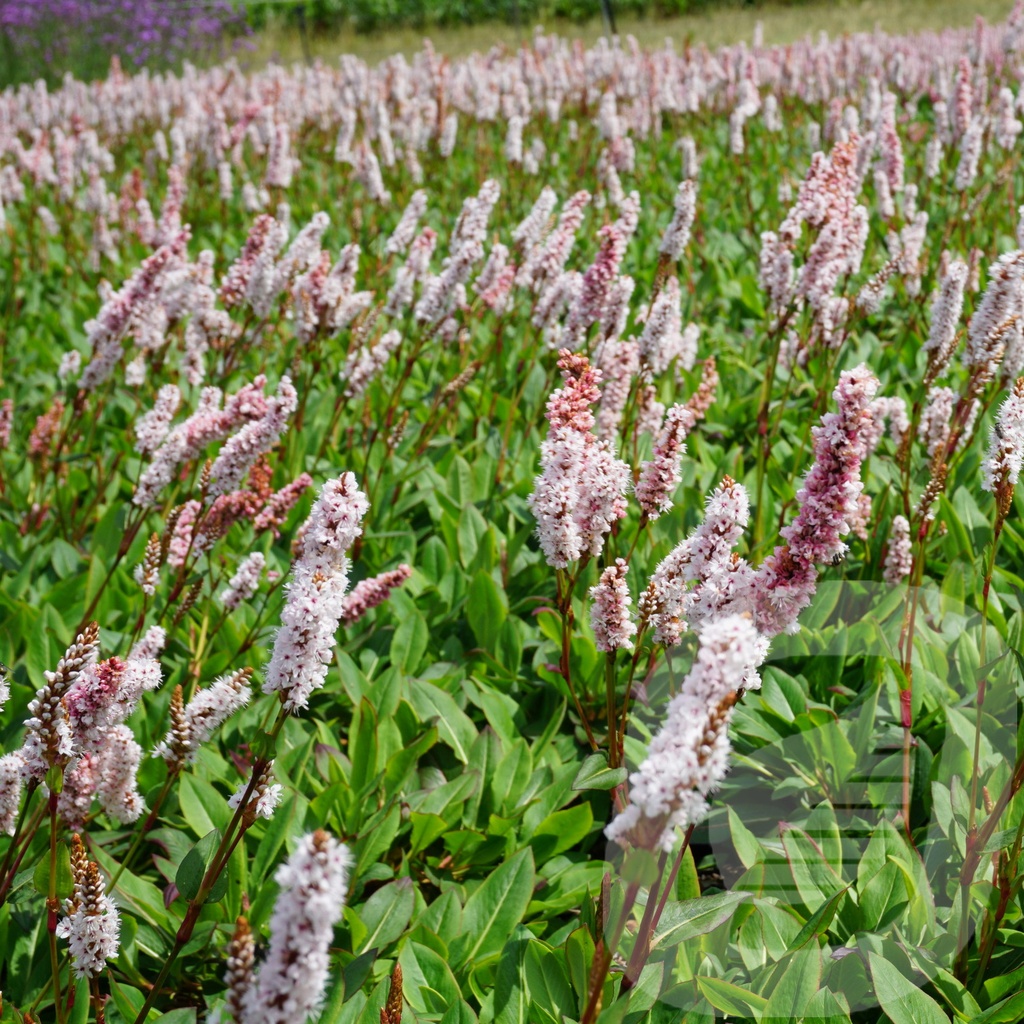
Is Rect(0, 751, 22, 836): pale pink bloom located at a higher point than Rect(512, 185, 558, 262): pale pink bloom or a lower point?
lower

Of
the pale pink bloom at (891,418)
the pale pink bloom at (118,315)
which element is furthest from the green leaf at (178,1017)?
the pale pink bloom at (891,418)

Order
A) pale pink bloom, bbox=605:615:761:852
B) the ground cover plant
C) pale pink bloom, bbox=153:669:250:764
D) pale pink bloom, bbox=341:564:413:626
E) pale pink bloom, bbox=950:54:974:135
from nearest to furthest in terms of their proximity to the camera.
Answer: pale pink bloom, bbox=605:615:761:852, the ground cover plant, pale pink bloom, bbox=153:669:250:764, pale pink bloom, bbox=341:564:413:626, pale pink bloom, bbox=950:54:974:135

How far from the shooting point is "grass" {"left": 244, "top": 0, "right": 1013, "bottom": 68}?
21219 millimetres

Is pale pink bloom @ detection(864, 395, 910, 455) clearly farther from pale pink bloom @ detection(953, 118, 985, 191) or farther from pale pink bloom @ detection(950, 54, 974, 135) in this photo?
pale pink bloom @ detection(950, 54, 974, 135)

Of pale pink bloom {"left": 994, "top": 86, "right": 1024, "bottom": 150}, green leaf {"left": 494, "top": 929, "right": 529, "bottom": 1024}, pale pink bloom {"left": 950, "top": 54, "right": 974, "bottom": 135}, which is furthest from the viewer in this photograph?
pale pink bloom {"left": 994, "top": 86, "right": 1024, "bottom": 150}

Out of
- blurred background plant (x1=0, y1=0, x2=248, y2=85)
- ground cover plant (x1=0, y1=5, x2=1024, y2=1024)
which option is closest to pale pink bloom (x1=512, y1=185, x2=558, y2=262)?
ground cover plant (x1=0, y1=5, x2=1024, y2=1024)

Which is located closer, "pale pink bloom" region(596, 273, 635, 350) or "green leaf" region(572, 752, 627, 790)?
"green leaf" region(572, 752, 627, 790)

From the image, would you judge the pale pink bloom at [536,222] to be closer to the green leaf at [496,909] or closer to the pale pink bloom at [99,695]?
the green leaf at [496,909]

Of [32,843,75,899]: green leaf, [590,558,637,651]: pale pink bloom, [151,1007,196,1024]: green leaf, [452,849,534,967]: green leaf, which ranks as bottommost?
[452,849,534,967]: green leaf

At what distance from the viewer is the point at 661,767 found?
111cm

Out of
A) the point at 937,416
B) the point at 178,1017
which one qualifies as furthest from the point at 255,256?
the point at 178,1017

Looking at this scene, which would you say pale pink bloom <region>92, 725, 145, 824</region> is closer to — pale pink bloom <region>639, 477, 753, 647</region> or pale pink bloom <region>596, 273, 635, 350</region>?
pale pink bloom <region>639, 477, 753, 647</region>

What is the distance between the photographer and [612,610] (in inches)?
77.9

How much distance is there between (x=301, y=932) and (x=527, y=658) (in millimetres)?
2601
